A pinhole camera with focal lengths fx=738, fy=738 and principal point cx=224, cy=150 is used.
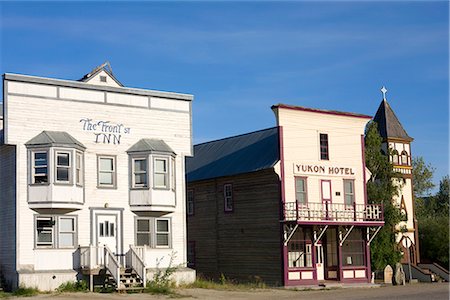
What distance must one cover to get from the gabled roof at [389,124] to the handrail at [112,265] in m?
25.7

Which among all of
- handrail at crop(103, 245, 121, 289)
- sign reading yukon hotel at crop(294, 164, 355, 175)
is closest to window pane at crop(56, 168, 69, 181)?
handrail at crop(103, 245, 121, 289)

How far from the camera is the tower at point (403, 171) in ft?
165

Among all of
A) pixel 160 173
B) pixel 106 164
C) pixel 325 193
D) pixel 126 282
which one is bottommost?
pixel 126 282

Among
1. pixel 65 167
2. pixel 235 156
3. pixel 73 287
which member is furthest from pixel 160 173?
pixel 235 156

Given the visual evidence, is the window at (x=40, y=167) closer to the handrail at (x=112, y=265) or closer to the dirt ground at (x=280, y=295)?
the handrail at (x=112, y=265)

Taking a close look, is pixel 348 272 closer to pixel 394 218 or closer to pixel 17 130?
pixel 394 218

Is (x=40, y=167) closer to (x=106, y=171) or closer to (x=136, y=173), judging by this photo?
(x=106, y=171)

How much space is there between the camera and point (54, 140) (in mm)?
32406

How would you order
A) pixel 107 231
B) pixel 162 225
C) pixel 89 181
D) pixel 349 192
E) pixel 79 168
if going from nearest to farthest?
pixel 79 168, pixel 89 181, pixel 107 231, pixel 162 225, pixel 349 192

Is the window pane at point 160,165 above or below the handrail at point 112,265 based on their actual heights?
above

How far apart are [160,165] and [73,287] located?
278 inches

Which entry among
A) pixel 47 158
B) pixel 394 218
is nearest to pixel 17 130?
pixel 47 158

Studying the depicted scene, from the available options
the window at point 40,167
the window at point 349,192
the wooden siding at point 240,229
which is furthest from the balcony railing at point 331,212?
the window at point 40,167

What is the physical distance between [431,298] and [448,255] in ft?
77.5
